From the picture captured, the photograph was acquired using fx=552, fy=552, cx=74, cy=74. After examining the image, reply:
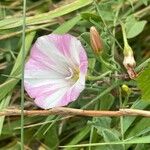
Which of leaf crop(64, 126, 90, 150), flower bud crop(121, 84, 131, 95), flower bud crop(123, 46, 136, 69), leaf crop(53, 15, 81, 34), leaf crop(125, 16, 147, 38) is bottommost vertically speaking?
leaf crop(64, 126, 90, 150)

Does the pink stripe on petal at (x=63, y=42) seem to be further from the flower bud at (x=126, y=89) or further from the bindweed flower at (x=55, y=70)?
the flower bud at (x=126, y=89)

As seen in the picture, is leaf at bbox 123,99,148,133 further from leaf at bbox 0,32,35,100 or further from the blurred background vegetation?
leaf at bbox 0,32,35,100

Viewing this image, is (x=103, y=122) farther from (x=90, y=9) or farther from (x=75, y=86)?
(x=90, y=9)

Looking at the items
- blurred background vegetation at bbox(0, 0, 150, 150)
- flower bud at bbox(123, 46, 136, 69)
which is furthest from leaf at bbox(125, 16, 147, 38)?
flower bud at bbox(123, 46, 136, 69)

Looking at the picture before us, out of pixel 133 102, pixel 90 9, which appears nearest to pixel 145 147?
pixel 133 102

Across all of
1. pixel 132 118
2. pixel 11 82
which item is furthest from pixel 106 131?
pixel 11 82
